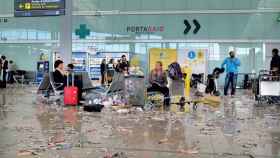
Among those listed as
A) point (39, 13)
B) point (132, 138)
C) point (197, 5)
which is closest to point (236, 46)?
point (197, 5)

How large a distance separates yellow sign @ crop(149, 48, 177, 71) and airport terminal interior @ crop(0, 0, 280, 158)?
0.21 ft

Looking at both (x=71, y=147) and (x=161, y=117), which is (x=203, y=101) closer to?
(x=161, y=117)

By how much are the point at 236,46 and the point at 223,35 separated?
95cm

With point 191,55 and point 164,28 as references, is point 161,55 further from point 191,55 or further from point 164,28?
point 164,28

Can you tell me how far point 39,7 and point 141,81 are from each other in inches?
219

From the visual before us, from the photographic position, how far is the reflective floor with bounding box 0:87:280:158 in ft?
19.6

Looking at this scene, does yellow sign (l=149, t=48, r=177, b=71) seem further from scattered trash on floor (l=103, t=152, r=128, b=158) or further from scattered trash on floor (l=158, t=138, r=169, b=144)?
scattered trash on floor (l=103, t=152, r=128, b=158)

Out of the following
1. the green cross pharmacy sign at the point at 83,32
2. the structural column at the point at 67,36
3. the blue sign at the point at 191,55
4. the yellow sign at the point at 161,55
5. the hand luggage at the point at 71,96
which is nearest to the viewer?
the hand luggage at the point at 71,96

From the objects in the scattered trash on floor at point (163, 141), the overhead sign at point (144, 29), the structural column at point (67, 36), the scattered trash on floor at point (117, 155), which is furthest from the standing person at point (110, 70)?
the scattered trash on floor at point (117, 155)

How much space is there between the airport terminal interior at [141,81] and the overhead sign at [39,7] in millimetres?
33

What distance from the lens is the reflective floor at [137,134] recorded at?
5.97m

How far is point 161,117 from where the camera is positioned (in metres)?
9.85

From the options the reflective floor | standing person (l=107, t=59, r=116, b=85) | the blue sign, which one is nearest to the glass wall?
the blue sign

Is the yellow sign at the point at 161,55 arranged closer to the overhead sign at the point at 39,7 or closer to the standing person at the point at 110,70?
the standing person at the point at 110,70
